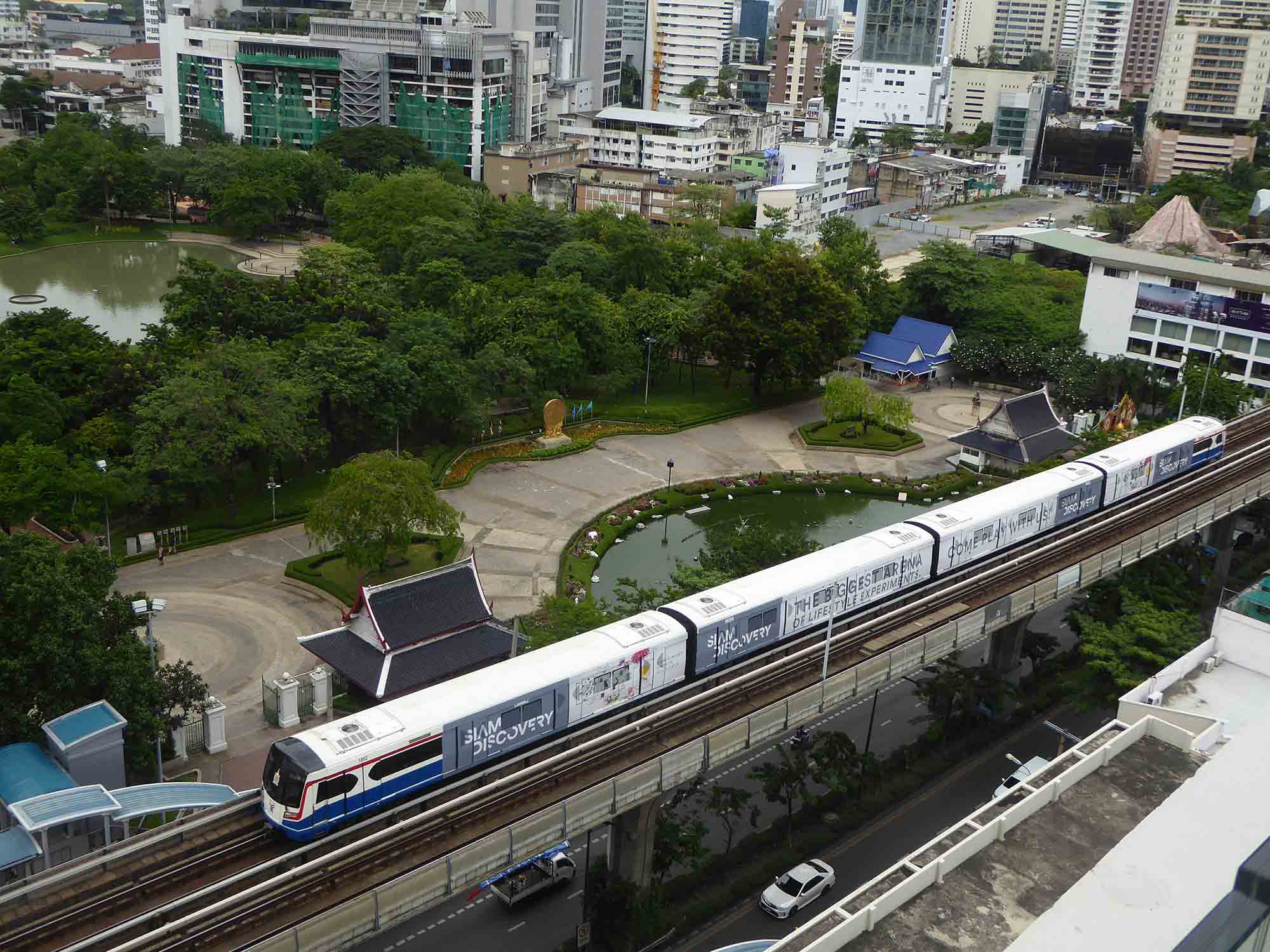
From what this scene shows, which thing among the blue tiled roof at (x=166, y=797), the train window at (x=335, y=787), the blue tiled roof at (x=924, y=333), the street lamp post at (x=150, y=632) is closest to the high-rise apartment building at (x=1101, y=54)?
the blue tiled roof at (x=924, y=333)

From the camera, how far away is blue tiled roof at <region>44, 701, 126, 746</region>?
23.7 meters

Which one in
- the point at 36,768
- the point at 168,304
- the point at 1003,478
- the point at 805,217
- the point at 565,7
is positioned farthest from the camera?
the point at 565,7

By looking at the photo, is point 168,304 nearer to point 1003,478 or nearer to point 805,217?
point 1003,478

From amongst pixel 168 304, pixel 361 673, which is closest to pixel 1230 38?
pixel 168 304

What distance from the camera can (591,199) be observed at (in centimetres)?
9075

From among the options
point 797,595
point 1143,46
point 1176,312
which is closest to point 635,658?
point 797,595

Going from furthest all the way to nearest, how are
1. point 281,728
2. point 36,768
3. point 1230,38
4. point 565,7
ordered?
point 565,7 → point 1230,38 → point 281,728 → point 36,768

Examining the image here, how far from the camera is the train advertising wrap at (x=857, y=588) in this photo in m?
29.5

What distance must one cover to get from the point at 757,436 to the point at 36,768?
3493 centimetres

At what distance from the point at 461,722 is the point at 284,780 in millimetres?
3450

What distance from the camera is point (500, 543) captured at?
40.5 metres

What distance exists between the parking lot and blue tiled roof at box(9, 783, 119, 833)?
71558 millimetres

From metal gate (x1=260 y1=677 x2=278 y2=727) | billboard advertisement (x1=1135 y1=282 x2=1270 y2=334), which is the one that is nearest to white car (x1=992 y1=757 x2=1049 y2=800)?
metal gate (x1=260 y1=677 x2=278 y2=727)

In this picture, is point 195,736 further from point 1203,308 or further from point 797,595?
point 1203,308
